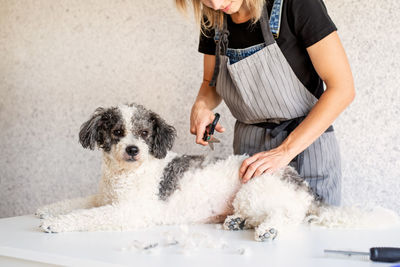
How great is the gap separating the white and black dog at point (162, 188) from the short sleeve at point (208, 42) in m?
0.41

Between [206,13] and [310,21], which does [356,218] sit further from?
[206,13]

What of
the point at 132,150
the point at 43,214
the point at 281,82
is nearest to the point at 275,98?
the point at 281,82

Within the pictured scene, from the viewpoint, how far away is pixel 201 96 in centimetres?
181

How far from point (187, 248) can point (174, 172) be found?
0.55 m

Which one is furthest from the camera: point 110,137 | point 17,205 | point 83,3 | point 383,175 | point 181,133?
point 17,205

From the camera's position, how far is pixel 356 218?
1310 mm

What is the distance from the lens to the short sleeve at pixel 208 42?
176 cm

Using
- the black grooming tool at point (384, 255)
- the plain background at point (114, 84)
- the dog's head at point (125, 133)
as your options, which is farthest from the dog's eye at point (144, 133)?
the black grooming tool at point (384, 255)

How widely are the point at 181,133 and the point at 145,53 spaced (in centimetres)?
53

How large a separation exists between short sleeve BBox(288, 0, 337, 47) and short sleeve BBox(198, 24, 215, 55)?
426mm

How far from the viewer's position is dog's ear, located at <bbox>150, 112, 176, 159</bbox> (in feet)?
5.06

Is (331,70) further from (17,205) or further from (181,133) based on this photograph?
(17,205)

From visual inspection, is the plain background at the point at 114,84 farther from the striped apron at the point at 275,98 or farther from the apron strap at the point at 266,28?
the apron strap at the point at 266,28

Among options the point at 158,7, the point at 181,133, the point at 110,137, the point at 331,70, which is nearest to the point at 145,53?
the point at 158,7
